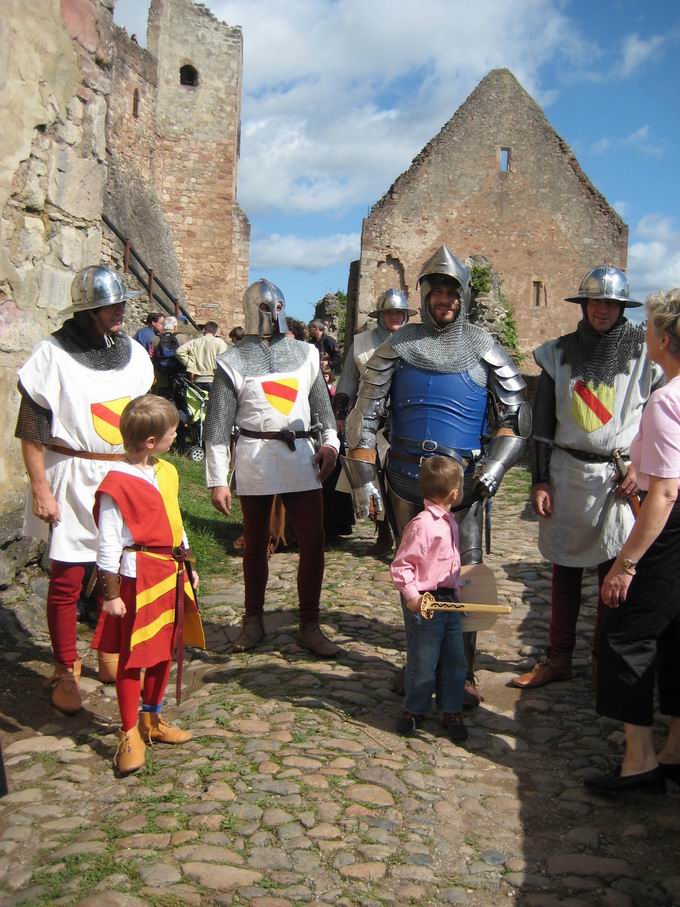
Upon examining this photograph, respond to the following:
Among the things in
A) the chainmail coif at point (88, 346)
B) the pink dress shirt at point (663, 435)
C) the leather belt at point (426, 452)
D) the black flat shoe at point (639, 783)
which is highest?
the chainmail coif at point (88, 346)

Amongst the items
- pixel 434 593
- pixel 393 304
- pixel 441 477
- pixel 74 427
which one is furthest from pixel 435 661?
pixel 393 304

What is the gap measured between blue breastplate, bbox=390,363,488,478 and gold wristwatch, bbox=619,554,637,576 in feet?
3.59

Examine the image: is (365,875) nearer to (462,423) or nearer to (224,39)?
(462,423)

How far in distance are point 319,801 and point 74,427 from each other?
6.32 feet

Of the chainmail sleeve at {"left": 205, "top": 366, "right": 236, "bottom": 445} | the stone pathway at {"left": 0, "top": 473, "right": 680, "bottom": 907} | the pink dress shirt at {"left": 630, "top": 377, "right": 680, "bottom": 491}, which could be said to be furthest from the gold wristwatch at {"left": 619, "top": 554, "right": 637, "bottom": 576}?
the chainmail sleeve at {"left": 205, "top": 366, "right": 236, "bottom": 445}

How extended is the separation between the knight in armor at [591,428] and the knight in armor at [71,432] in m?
1.97

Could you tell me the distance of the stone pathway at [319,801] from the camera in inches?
103

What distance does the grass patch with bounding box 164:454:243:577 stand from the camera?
6.68m

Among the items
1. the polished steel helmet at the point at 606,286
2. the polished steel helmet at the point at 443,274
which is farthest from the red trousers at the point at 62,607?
the polished steel helmet at the point at 606,286

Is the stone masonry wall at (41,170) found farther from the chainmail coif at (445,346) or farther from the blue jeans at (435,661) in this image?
the blue jeans at (435,661)

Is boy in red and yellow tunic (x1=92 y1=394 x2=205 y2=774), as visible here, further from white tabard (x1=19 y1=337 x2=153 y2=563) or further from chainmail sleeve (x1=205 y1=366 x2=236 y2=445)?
chainmail sleeve (x1=205 y1=366 x2=236 y2=445)

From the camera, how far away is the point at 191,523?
294 inches

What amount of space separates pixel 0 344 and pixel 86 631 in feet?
5.32

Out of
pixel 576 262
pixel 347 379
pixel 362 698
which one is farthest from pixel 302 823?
pixel 576 262
